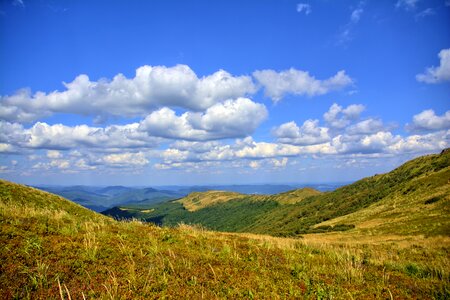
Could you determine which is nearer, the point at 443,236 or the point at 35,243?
the point at 35,243

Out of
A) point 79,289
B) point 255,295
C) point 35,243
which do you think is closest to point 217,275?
point 255,295

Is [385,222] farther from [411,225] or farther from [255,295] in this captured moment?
[255,295]

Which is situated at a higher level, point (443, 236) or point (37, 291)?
point (37, 291)

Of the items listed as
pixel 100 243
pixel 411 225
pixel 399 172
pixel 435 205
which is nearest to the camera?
pixel 100 243

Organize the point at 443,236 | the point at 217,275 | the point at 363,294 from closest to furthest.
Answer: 1. the point at 363,294
2. the point at 217,275
3. the point at 443,236

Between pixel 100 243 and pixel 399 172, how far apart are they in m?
148

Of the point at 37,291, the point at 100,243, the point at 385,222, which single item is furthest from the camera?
the point at 385,222

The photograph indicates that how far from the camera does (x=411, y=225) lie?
4700 centimetres

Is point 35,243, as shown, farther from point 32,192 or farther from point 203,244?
point 32,192

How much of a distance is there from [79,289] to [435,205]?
64.5 meters

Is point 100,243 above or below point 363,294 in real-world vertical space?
above

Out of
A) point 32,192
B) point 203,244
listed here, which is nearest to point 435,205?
point 203,244

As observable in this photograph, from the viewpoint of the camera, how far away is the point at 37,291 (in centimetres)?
681

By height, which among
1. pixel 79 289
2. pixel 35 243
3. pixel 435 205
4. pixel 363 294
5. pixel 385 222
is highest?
pixel 35 243
